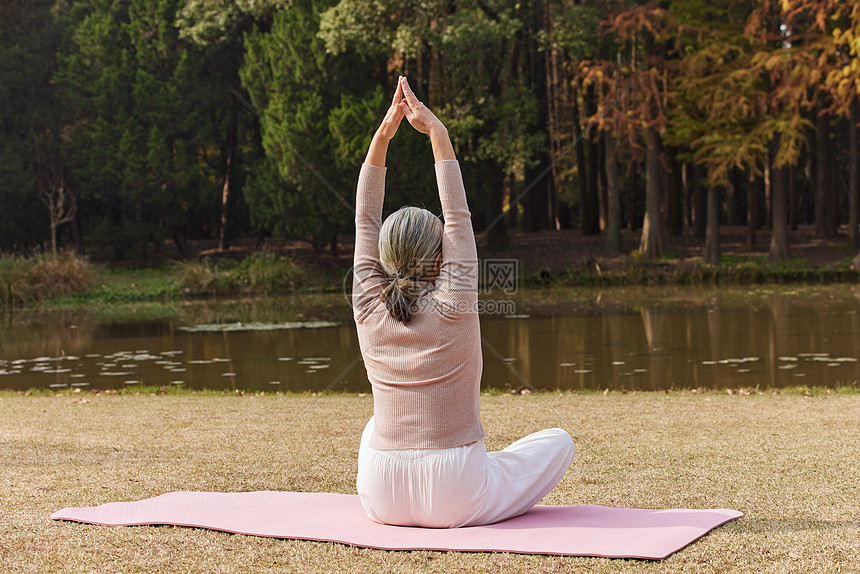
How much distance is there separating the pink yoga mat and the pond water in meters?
6.11

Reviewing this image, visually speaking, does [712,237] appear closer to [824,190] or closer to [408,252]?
[824,190]

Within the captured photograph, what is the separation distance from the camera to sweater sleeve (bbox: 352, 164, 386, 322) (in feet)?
12.5

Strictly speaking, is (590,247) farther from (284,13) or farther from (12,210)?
(12,210)

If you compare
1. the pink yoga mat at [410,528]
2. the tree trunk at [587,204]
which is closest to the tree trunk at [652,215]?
the tree trunk at [587,204]

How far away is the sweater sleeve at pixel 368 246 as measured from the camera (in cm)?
380

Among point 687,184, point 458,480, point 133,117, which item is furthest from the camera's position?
point 687,184

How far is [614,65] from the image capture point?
27.4 meters

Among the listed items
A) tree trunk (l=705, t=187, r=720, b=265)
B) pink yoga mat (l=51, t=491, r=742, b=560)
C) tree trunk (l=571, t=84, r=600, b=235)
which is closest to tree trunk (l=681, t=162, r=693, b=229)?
tree trunk (l=571, t=84, r=600, b=235)

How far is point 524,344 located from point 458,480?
1109 cm

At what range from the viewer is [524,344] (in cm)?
1478

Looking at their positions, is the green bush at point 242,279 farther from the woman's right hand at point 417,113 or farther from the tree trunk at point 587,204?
the woman's right hand at point 417,113

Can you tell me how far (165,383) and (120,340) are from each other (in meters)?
5.87

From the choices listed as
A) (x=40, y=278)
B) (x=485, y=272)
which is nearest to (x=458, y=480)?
(x=40, y=278)

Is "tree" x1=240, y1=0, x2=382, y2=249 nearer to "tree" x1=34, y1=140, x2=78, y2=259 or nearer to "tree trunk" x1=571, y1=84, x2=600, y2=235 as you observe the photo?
"tree" x1=34, y1=140, x2=78, y2=259
